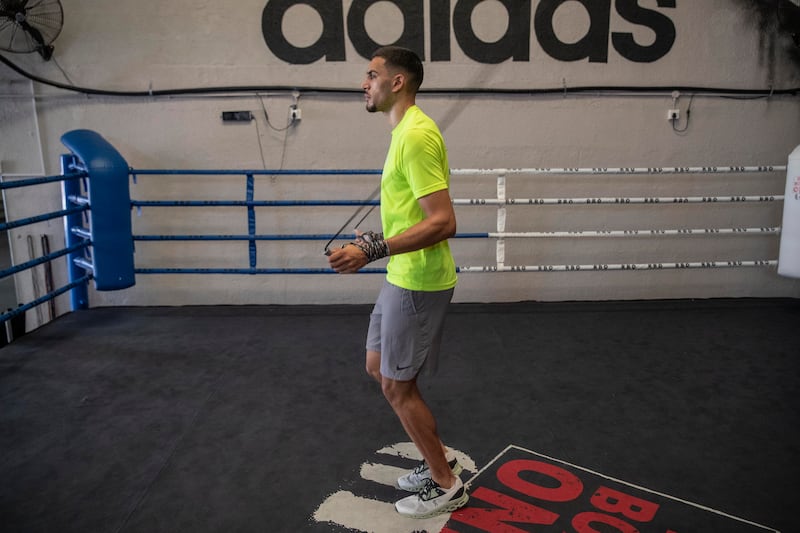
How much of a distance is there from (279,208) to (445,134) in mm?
1312

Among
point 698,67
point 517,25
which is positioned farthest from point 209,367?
point 698,67

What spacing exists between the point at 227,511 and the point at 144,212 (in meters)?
3.02

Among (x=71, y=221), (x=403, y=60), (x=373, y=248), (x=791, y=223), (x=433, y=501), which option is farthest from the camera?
(x=791, y=223)

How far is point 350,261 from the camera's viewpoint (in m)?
1.64

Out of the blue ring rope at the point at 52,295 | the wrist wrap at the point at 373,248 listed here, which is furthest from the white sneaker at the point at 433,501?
the blue ring rope at the point at 52,295

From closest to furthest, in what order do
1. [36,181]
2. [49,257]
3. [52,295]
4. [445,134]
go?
[36,181]
[49,257]
[52,295]
[445,134]

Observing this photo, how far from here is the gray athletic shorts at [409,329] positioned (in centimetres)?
181

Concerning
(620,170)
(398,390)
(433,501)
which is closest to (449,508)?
(433,501)

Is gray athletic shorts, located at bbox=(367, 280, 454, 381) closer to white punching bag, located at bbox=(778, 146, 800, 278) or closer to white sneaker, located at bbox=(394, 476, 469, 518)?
white sneaker, located at bbox=(394, 476, 469, 518)

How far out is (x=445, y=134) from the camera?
443 centimetres

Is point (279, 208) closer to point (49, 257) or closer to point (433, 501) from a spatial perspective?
point (49, 257)

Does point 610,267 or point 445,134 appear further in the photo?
point 445,134

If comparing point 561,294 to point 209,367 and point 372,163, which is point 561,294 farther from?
point 209,367

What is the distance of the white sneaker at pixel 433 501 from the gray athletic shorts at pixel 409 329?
411 mm
